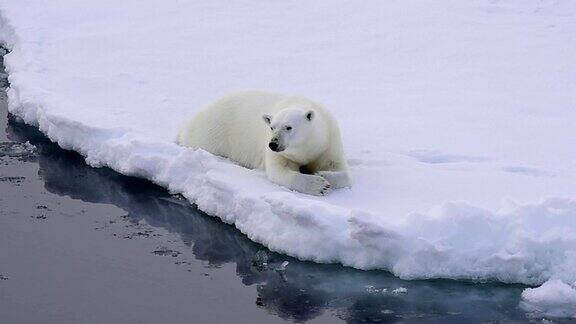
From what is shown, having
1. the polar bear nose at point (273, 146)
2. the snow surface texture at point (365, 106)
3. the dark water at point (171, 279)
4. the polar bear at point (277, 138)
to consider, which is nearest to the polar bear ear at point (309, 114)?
the polar bear at point (277, 138)

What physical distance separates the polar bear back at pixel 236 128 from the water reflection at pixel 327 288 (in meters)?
0.78

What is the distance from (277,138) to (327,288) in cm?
132

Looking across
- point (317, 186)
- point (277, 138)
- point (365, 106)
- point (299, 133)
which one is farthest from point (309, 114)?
point (365, 106)

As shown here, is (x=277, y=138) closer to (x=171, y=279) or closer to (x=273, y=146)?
(x=273, y=146)

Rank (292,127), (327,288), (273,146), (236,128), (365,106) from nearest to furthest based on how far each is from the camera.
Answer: (327,288), (273,146), (292,127), (236,128), (365,106)

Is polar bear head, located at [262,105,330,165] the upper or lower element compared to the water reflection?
upper

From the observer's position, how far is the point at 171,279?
558 centimetres

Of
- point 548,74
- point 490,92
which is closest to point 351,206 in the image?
point 490,92

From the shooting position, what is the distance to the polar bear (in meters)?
6.52

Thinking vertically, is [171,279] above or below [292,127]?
below

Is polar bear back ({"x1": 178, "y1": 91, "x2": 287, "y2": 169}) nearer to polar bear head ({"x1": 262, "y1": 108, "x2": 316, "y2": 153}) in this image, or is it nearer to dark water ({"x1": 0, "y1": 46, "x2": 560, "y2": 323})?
polar bear head ({"x1": 262, "y1": 108, "x2": 316, "y2": 153})

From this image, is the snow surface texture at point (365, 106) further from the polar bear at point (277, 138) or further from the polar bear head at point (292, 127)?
the polar bear head at point (292, 127)

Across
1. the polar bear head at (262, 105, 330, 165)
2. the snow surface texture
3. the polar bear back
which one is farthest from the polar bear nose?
the polar bear back

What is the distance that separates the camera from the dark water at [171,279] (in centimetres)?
517
